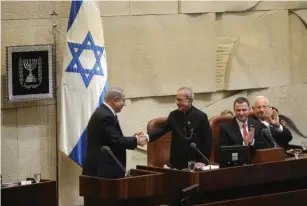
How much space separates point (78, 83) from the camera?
26.8 feet

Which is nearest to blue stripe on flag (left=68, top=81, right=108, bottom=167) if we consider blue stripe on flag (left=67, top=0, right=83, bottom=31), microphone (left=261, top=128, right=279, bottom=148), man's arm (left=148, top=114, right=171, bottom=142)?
man's arm (left=148, top=114, right=171, bottom=142)

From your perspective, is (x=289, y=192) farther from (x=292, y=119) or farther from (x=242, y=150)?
(x=292, y=119)

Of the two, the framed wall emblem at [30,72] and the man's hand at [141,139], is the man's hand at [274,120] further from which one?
the framed wall emblem at [30,72]

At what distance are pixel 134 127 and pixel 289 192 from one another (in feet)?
6.94

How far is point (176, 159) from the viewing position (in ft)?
25.3

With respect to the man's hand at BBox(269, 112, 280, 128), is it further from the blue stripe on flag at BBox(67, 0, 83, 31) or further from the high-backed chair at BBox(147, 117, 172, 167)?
the blue stripe on flag at BBox(67, 0, 83, 31)

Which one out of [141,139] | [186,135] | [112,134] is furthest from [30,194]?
[186,135]

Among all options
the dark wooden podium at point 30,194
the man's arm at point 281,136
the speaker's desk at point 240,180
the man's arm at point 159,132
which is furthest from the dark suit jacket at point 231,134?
the dark wooden podium at point 30,194

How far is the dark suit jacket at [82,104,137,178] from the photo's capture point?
6941 millimetres

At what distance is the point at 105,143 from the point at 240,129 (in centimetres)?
161

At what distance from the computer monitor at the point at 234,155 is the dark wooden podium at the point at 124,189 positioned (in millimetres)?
743

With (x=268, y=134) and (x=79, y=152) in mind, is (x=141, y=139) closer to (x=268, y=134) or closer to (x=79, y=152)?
(x=79, y=152)

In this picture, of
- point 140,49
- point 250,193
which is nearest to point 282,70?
point 140,49

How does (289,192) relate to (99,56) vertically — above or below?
below
